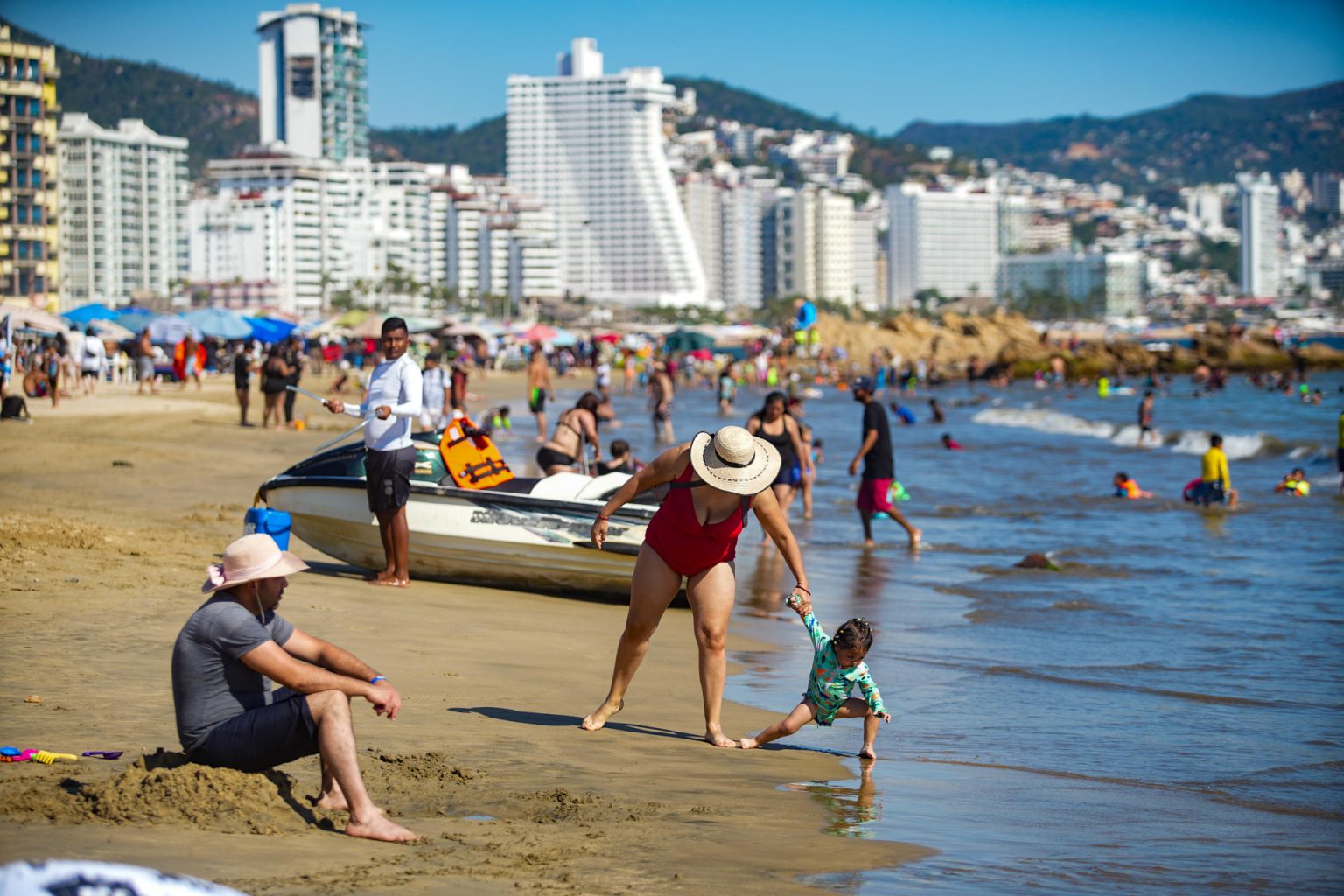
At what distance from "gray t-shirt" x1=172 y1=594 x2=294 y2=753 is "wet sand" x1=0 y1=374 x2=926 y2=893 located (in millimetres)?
161

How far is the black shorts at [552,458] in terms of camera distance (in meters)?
13.3

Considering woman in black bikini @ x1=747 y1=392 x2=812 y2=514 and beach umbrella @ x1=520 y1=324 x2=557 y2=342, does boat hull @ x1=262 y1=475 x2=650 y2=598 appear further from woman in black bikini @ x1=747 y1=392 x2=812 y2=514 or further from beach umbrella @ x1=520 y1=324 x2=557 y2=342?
beach umbrella @ x1=520 y1=324 x2=557 y2=342

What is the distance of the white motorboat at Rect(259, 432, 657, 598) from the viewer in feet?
32.9

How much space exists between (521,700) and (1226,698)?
3.91m

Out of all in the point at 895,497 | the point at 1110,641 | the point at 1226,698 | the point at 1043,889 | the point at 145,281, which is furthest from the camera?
the point at 145,281

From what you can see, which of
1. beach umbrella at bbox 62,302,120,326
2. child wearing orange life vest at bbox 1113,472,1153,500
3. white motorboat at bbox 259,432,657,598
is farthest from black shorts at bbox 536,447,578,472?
beach umbrella at bbox 62,302,120,326

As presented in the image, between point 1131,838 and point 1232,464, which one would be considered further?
point 1232,464

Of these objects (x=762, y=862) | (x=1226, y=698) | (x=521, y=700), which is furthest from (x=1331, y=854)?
(x=521, y=700)

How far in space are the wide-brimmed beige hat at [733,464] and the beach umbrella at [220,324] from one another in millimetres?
38187

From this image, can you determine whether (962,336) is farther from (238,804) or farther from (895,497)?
(238,804)

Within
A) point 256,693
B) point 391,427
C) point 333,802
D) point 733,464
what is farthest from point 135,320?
point 333,802

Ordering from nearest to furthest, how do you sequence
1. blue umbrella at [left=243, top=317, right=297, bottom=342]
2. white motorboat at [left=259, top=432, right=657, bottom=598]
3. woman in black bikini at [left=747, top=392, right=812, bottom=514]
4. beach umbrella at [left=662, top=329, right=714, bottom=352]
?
white motorboat at [left=259, top=432, right=657, bottom=598] < woman in black bikini at [left=747, top=392, right=812, bottom=514] < blue umbrella at [left=243, top=317, right=297, bottom=342] < beach umbrella at [left=662, top=329, right=714, bottom=352]

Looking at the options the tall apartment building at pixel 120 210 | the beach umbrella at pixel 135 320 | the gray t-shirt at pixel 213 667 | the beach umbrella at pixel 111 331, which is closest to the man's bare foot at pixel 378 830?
the gray t-shirt at pixel 213 667

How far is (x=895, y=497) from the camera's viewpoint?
15969mm
